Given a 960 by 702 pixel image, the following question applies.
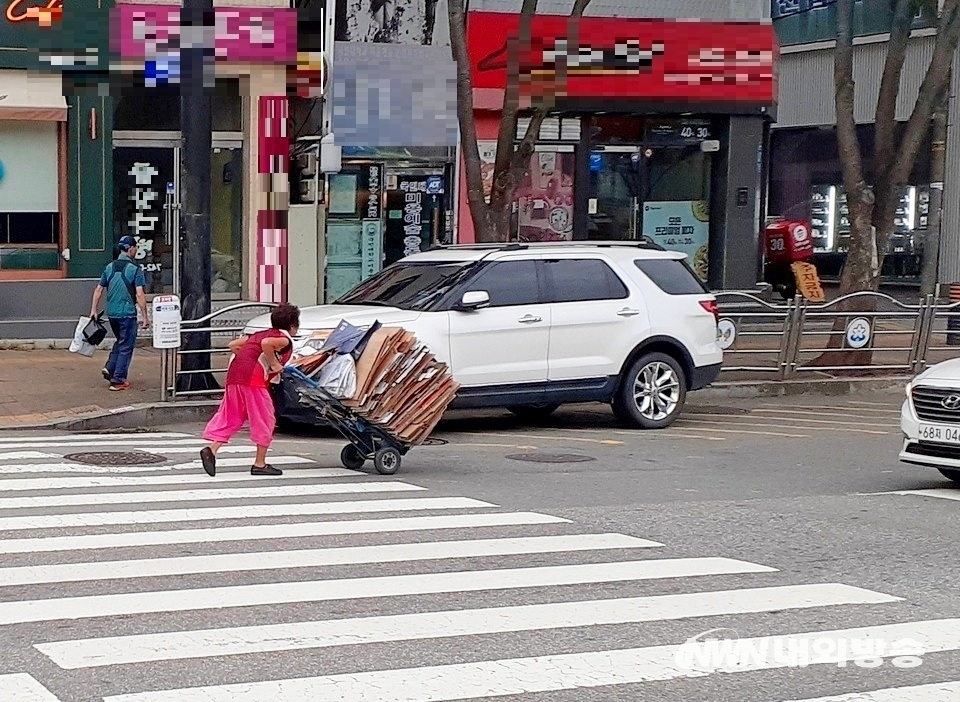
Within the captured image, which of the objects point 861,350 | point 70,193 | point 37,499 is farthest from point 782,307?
point 37,499

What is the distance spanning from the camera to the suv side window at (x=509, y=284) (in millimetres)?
14727

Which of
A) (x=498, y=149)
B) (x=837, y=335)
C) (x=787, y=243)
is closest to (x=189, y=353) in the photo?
(x=498, y=149)

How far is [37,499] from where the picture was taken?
33.4 feet

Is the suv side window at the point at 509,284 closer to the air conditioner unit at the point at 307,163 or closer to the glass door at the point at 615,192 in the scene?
the air conditioner unit at the point at 307,163

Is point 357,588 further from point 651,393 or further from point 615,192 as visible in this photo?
point 615,192

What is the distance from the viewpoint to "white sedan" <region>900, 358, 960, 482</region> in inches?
457

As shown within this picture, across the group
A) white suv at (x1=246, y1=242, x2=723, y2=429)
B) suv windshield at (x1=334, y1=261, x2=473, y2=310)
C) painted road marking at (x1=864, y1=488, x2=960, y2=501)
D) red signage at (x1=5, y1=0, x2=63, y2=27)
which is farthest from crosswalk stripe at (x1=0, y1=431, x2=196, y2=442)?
red signage at (x1=5, y1=0, x2=63, y2=27)

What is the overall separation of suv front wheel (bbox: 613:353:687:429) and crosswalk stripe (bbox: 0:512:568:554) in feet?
18.4

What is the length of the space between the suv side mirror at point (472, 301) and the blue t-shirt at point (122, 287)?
443 cm

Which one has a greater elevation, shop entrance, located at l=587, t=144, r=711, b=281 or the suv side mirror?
shop entrance, located at l=587, t=144, r=711, b=281

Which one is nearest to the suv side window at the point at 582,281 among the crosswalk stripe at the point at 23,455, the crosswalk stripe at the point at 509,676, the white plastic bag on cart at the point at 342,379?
the white plastic bag on cart at the point at 342,379

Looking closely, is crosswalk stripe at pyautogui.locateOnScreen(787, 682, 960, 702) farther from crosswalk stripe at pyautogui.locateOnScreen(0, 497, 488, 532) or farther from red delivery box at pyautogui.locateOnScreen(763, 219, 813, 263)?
red delivery box at pyautogui.locateOnScreen(763, 219, 813, 263)

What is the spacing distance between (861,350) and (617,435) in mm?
6364

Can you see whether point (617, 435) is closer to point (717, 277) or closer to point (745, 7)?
point (717, 277)
